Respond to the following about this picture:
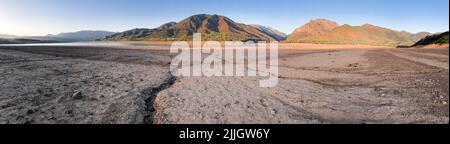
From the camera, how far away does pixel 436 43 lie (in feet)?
236

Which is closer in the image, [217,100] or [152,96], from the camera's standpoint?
[217,100]

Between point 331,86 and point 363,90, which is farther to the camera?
point 331,86

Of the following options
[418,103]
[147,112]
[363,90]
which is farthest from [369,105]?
[147,112]

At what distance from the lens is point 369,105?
31.0 ft
